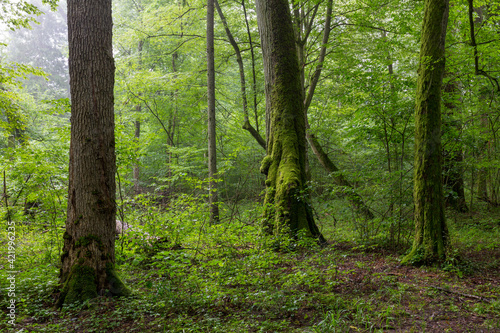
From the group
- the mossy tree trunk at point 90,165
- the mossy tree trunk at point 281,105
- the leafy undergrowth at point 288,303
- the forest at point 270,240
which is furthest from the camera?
the mossy tree trunk at point 281,105

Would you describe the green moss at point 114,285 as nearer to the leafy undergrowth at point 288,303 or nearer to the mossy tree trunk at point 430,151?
the leafy undergrowth at point 288,303

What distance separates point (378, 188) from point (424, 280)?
1.92 m

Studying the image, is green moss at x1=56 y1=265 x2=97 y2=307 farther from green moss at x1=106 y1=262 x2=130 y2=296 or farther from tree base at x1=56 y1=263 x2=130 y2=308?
green moss at x1=106 y1=262 x2=130 y2=296

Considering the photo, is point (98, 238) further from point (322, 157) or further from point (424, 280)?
point (322, 157)

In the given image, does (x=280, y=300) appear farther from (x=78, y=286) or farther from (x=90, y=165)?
(x=90, y=165)

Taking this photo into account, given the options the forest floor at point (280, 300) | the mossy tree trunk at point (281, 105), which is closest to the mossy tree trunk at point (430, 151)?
the forest floor at point (280, 300)

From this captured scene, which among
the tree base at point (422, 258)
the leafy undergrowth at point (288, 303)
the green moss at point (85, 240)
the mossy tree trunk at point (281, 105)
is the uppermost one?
the mossy tree trunk at point (281, 105)

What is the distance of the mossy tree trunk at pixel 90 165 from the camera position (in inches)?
142

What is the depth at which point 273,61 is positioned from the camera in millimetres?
6484

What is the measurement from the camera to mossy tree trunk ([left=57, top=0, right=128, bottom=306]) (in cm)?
362

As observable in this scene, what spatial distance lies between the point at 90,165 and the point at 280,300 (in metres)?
2.83

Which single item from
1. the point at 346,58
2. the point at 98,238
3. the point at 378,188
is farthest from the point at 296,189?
the point at 346,58

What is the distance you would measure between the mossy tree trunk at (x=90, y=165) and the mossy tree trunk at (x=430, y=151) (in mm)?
4273

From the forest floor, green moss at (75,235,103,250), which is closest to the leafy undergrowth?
the forest floor
